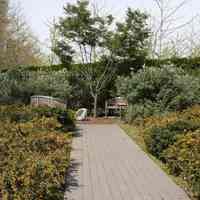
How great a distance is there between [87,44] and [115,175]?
1014 cm

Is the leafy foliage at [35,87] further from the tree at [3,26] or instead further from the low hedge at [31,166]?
the low hedge at [31,166]

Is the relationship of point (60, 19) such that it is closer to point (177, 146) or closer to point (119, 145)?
point (119, 145)

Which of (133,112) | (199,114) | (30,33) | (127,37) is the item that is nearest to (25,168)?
(199,114)

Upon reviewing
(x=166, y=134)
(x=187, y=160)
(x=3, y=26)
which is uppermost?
(x=3, y=26)

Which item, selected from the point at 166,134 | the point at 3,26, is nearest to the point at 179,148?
the point at 166,134

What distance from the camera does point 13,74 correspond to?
645 inches

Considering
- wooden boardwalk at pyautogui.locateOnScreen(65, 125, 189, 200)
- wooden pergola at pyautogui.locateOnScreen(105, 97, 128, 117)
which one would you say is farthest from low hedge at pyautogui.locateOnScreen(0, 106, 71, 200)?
wooden pergola at pyautogui.locateOnScreen(105, 97, 128, 117)

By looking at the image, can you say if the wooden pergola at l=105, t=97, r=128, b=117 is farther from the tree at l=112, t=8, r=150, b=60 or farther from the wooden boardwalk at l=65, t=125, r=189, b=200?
the wooden boardwalk at l=65, t=125, r=189, b=200

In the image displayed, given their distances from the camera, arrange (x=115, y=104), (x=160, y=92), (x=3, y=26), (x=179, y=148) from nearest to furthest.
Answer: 1. (x=179, y=148)
2. (x=160, y=92)
3. (x=115, y=104)
4. (x=3, y=26)

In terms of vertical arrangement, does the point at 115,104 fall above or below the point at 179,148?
above

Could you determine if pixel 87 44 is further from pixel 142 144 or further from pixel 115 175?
pixel 115 175

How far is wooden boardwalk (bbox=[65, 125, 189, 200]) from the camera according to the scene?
16.2ft

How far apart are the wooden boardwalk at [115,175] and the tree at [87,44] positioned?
6.94 meters

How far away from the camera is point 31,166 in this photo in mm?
4598
